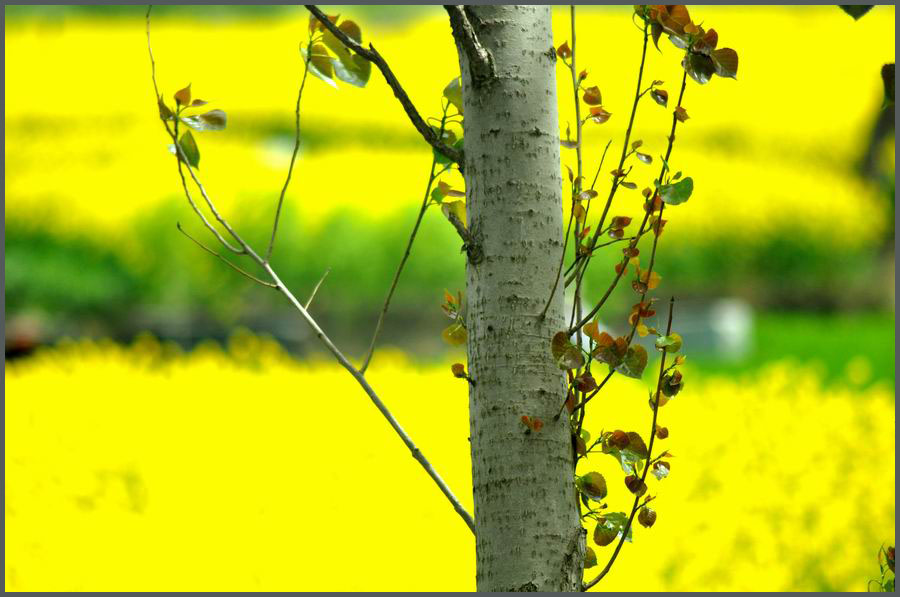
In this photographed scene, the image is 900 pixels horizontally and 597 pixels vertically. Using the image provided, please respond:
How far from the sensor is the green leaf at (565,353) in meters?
1.06

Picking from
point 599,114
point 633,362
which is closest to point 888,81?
point 599,114

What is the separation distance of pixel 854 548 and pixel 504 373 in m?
2.60

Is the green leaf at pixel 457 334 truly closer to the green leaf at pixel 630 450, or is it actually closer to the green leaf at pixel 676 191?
the green leaf at pixel 630 450

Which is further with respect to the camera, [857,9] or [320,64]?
[320,64]

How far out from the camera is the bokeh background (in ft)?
10.8

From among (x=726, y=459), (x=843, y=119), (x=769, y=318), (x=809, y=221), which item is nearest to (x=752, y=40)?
(x=843, y=119)

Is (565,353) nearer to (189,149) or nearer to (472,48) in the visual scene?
(472,48)

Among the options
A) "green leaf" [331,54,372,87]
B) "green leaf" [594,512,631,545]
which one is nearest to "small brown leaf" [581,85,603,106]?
"green leaf" [331,54,372,87]

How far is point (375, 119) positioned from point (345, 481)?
24.4 feet

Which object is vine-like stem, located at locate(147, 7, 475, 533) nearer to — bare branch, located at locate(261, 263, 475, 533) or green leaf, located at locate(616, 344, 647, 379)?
bare branch, located at locate(261, 263, 475, 533)

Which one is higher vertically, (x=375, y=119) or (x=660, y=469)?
(x=375, y=119)

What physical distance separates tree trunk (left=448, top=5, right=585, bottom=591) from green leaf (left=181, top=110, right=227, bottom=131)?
374mm

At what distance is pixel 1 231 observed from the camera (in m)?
2.28

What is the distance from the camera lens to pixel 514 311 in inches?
43.4
